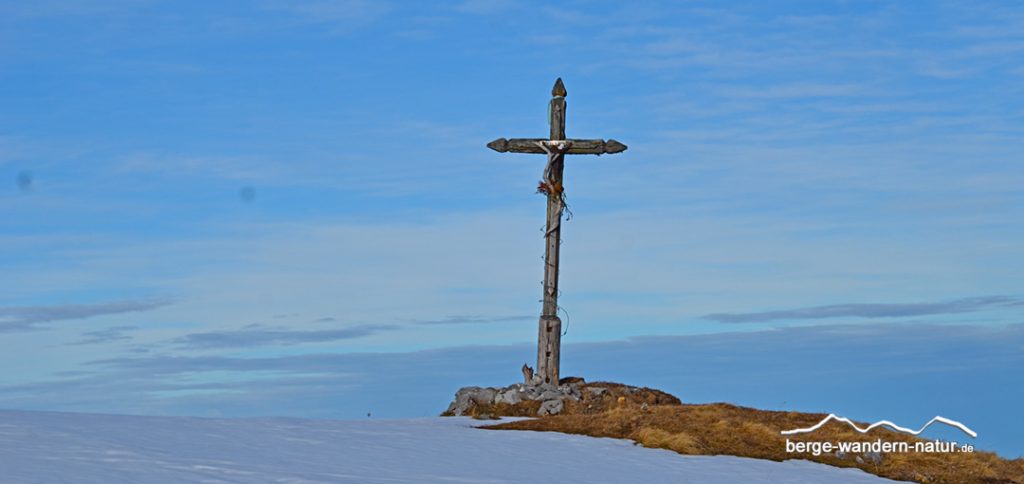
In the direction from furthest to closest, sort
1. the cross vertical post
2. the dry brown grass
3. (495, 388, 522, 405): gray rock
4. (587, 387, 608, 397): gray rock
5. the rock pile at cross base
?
the cross vertical post < (587, 387, 608, 397): gray rock < (495, 388, 522, 405): gray rock < the rock pile at cross base < the dry brown grass

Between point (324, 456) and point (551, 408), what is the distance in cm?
876

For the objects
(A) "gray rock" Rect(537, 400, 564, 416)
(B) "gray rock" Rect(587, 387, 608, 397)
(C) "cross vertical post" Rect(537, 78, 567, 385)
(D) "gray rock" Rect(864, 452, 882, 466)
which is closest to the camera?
(D) "gray rock" Rect(864, 452, 882, 466)

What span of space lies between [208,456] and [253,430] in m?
3.07

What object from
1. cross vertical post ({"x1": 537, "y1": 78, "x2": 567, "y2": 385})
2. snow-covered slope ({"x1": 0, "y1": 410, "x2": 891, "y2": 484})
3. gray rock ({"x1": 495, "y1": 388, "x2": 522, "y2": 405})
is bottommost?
snow-covered slope ({"x1": 0, "y1": 410, "x2": 891, "y2": 484})

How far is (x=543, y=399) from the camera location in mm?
23188

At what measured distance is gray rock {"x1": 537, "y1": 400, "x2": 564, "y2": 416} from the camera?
22531mm

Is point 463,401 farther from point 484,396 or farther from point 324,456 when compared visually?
point 324,456

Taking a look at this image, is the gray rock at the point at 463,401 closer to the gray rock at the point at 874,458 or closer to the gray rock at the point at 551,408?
the gray rock at the point at 551,408

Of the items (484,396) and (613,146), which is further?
(613,146)

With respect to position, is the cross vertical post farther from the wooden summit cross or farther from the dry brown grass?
the dry brown grass

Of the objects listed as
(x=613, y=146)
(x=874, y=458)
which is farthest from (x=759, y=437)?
(x=613, y=146)

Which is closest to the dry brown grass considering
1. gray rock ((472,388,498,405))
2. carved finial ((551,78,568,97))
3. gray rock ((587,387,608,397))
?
gray rock ((587,387,608,397))

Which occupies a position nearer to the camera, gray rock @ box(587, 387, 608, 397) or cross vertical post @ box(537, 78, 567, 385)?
gray rock @ box(587, 387, 608, 397)

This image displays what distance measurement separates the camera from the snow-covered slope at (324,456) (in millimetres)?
12141
